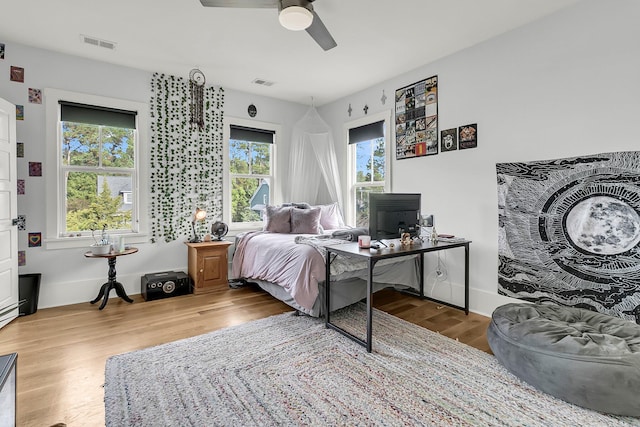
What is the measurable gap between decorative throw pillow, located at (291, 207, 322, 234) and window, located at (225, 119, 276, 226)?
770 millimetres

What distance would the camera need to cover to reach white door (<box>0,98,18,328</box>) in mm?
2859

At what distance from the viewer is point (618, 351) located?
1.64 meters

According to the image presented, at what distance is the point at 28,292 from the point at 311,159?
3.48 m

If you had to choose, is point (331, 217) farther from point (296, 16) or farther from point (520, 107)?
point (296, 16)

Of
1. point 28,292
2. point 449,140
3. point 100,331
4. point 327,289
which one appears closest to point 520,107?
point 449,140

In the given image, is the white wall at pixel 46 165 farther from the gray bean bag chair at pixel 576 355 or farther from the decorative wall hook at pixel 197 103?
the gray bean bag chair at pixel 576 355

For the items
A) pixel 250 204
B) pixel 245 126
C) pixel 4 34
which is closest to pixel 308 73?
pixel 245 126

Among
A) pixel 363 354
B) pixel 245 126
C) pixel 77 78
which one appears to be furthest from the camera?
pixel 245 126

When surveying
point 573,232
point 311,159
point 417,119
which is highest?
point 417,119

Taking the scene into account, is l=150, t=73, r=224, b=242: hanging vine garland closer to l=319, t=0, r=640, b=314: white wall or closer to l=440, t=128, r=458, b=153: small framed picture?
l=319, t=0, r=640, b=314: white wall

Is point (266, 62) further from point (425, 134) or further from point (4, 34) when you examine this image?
point (4, 34)

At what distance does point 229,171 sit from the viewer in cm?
450

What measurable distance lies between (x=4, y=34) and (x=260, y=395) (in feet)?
13.0

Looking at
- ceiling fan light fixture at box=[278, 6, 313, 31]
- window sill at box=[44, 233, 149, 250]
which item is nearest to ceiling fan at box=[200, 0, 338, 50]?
ceiling fan light fixture at box=[278, 6, 313, 31]
